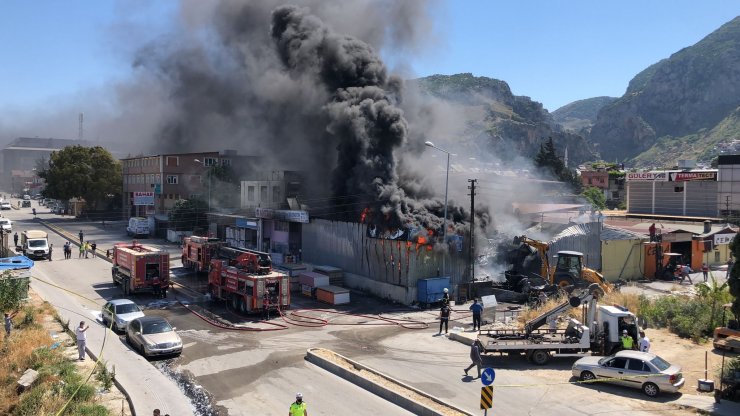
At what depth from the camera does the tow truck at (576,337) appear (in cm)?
1662

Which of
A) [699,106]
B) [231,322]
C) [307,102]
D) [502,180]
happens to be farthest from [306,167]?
[699,106]

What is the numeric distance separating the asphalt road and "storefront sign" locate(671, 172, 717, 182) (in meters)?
48.9

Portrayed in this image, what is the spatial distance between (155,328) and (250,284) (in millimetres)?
5415

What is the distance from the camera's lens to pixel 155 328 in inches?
699

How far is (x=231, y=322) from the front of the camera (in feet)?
72.4

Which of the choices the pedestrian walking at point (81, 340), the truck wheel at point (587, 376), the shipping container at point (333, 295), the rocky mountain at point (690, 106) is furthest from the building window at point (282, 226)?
the rocky mountain at point (690, 106)

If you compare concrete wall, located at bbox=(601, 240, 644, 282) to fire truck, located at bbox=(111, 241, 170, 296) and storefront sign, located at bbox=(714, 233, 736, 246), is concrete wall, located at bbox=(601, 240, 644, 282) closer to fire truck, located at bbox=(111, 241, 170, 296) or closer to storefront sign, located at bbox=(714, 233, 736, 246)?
storefront sign, located at bbox=(714, 233, 736, 246)

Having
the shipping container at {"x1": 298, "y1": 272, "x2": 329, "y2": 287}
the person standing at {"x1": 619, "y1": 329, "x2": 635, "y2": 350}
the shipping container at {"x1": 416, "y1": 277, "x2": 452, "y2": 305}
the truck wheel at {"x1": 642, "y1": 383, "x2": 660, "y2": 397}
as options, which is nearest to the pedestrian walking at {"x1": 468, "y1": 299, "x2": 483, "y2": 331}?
the shipping container at {"x1": 416, "y1": 277, "x2": 452, "y2": 305}

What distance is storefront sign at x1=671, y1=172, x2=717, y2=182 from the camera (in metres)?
59.1

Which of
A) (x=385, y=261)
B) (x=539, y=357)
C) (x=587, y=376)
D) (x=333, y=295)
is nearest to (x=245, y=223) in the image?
(x=385, y=261)

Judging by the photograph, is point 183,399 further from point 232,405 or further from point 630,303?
point 630,303

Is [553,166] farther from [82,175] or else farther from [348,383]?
[348,383]

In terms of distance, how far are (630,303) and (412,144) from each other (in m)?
23.6

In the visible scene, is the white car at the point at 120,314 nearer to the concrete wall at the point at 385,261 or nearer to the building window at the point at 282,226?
the concrete wall at the point at 385,261
